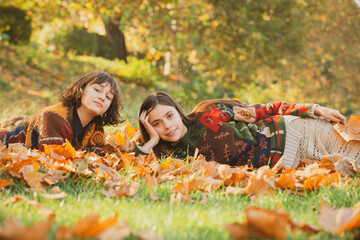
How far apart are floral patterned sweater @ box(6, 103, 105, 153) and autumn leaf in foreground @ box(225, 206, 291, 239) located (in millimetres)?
1954

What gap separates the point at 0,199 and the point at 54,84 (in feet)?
25.0

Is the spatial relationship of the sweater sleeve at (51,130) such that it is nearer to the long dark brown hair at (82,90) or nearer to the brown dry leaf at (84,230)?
the long dark brown hair at (82,90)

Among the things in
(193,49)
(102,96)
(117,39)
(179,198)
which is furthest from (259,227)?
(117,39)

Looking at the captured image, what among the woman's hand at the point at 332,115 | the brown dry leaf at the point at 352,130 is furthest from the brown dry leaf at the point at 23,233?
the woman's hand at the point at 332,115

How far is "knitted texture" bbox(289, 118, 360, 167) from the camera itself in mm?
3037

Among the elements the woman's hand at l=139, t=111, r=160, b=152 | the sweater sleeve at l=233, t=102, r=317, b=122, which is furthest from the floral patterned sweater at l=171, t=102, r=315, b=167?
the woman's hand at l=139, t=111, r=160, b=152

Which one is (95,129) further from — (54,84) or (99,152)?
(54,84)

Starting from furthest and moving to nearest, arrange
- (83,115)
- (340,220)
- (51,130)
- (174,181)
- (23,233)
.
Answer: (83,115)
(51,130)
(174,181)
(340,220)
(23,233)

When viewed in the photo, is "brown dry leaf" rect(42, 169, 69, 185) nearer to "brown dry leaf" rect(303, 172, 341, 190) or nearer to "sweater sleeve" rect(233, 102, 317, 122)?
"brown dry leaf" rect(303, 172, 341, 190)

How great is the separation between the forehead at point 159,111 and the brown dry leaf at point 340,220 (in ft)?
6.18

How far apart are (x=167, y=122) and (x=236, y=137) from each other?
23.3 inches

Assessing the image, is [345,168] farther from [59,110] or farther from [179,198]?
[59,110]

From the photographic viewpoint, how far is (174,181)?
229 cm

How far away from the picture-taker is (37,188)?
194 cm
